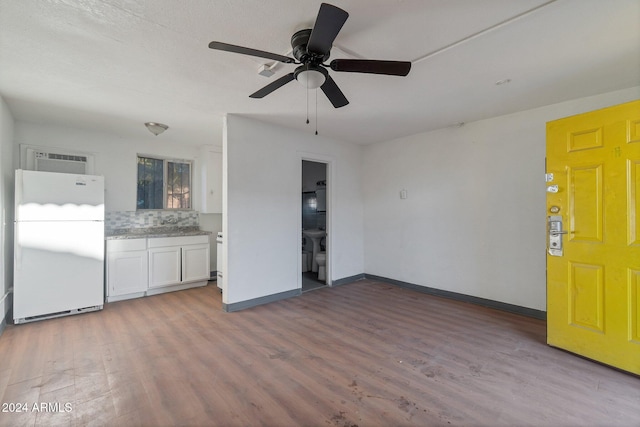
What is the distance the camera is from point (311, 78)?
6.02 ft

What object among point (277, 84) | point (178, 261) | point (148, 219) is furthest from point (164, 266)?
point (277, 84)

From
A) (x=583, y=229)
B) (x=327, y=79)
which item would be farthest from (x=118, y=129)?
(x=583, y=229)

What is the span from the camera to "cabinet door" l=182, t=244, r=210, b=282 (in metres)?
4.46

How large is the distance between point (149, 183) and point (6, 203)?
5.82 ft

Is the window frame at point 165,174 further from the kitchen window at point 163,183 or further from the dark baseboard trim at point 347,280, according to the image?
the dark baseboard trim at point 347,280

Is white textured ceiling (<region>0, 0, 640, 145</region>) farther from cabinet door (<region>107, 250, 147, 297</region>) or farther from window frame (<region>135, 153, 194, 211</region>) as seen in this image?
Result: cabinet door (<region>107, 250, 147, 297</region>)

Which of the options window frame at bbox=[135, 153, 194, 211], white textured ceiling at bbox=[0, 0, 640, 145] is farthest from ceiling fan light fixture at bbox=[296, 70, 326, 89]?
window frame at bbox=[135, 153, 194, 211]

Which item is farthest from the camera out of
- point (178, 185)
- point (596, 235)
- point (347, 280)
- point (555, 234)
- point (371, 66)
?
point (178, 185)

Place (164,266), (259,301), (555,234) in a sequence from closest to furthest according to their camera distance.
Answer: (555,234), (259,301), (164,266)

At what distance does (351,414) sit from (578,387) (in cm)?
169

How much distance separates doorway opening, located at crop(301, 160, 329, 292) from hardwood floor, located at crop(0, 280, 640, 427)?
160cm

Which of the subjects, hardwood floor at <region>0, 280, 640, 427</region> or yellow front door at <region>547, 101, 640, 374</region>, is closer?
hardwood floor at <region>0, 280, 640, 427</region>

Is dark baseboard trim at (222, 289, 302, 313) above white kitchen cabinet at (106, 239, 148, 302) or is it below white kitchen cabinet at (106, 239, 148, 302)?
below

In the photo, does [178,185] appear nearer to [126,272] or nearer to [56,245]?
[126,272]
